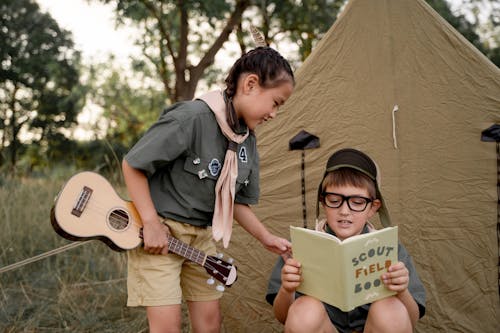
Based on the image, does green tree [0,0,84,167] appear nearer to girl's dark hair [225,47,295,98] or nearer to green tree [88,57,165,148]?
green tree [88,57,165,148]

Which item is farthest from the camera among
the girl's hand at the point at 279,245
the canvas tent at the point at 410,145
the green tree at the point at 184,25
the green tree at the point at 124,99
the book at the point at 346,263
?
the green tree at the point at 124,99

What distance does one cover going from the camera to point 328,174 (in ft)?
6.39

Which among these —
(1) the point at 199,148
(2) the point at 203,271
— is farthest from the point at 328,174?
(2) the point at 203,271

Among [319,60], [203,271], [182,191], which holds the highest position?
[319,60]

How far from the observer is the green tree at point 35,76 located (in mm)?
17531

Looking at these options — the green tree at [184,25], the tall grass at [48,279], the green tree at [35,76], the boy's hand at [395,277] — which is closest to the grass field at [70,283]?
the tall grass at [48,279]

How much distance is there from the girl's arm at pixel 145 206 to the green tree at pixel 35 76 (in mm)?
16780

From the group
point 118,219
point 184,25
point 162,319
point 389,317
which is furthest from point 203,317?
point 184,25

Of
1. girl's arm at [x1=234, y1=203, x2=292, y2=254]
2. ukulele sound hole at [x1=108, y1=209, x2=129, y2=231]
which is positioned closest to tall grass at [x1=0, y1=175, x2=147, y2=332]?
girl's arm at [x1=234, y1=203, x2=292, y2=254]

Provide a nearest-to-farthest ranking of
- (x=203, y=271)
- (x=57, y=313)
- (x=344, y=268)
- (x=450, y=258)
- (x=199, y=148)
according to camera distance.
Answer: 1. (x=344, y=268)
2. (x=199, y=148)
3. (x=203, y=271)
4. (x=450, y=258)
5. (x=57, y=313)

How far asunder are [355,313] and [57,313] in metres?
2.06

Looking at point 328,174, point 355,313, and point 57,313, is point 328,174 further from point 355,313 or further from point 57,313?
point 57,313

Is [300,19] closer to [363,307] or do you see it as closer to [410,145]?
[410,145]

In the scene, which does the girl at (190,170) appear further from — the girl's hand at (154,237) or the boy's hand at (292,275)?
the boy's hand at (292,275)
